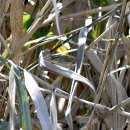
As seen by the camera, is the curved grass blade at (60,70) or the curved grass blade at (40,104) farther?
the curved grass blade at (60,70)

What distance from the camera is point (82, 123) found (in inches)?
37.6

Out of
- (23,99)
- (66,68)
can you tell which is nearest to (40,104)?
(23,99)

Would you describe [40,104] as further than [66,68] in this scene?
No

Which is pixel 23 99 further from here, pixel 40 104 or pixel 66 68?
pixel 66 68

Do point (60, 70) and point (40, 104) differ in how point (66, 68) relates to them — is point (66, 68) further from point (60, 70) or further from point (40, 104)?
point (40, 104)

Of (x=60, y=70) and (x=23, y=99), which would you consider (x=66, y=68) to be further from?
(x=23, y=99)

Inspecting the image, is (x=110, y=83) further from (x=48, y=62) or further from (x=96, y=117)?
(x=48, y=62)

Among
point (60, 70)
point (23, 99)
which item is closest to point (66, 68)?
point (60, 70)

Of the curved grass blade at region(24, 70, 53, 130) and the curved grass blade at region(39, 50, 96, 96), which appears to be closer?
the curved grass blade at region(24, 70, 53, 130)

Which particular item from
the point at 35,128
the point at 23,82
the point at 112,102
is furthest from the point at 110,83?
the point at 23,82

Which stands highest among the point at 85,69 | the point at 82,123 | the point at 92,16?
the point at 92,16

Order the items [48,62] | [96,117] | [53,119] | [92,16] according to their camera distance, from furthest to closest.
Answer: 1. [92,16]
2. [96,117]
3. [48,62]
4. [53,119]

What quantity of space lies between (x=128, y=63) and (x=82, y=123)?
0.56 ft

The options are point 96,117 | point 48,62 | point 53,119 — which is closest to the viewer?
point 53,119
